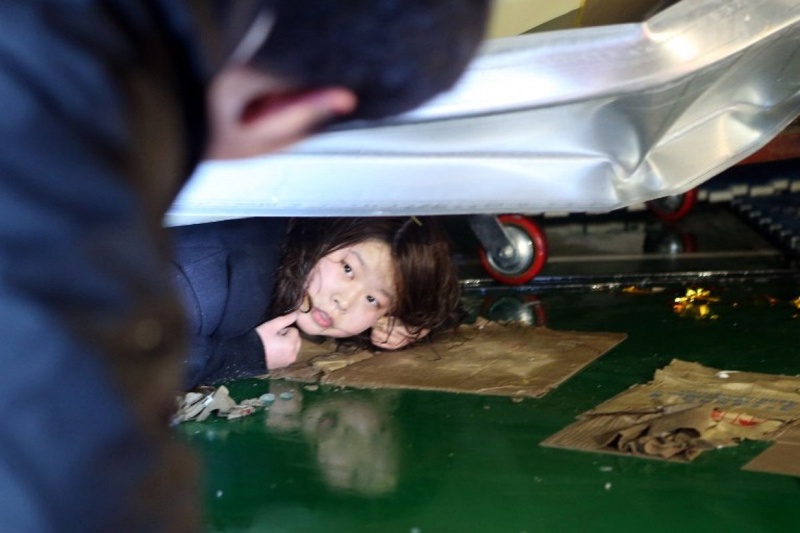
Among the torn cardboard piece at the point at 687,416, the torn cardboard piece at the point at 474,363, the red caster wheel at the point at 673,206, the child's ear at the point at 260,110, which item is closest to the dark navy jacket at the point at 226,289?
the torn cardboard piece at the point at 474,363

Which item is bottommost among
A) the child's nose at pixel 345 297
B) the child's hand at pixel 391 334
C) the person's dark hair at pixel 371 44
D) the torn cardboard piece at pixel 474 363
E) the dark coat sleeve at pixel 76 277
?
the torn cardboard piece at pixel 474 363

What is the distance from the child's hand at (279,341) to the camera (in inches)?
80.8

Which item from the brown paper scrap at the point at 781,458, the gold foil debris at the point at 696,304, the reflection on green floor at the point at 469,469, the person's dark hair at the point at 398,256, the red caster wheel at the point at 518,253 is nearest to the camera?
the reflection on green floor at the point at 469,469

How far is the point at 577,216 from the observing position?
13.0 ft

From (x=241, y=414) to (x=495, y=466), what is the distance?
505 mm

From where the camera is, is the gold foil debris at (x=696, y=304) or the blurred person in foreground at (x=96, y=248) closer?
the blurred person in foreground at (x=96, y=248)

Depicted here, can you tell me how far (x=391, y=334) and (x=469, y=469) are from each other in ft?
2.25

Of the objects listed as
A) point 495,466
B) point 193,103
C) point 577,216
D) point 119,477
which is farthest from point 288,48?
point 577,216

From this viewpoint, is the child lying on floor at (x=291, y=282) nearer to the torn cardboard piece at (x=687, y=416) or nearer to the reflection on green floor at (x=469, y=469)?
the reflection on green floor at (x=469, y=469)

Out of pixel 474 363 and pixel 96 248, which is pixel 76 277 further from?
pixel 474 363

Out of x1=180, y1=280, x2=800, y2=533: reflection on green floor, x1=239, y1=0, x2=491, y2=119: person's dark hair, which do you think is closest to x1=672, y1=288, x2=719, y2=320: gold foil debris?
x1=180, y1=280, x2=800, y2=533: reflection on green floor

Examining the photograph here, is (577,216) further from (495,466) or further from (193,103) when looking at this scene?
(193,103)

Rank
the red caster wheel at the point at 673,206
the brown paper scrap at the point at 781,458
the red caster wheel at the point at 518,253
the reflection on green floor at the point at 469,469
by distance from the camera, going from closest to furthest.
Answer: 1. the reflection on green floor at the point at 469,469
2. the brown paper scrap at the point at 781,458
3. the red caster wheel at the point at 518,253
4. the red caster wheel at the point at 673,206

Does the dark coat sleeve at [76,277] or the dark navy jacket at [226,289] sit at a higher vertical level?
the dark coat sleeve at [76,277]
